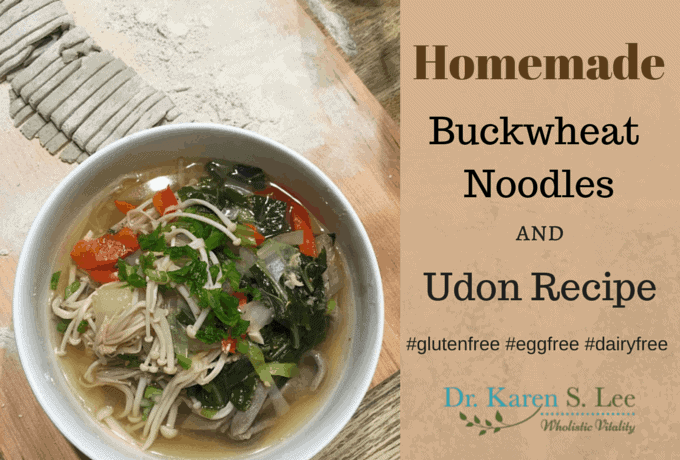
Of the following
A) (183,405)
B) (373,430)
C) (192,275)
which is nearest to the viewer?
(192,275)

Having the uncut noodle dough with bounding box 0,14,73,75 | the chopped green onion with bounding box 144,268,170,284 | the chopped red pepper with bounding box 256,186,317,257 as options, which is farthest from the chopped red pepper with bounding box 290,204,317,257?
the uncut noodle dough with bounding box 0,14,73,75

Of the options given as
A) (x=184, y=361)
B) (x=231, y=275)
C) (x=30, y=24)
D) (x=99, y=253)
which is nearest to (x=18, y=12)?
(x=30, y=24)

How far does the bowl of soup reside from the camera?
1348 millimetres

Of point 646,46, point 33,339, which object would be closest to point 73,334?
point 33,339

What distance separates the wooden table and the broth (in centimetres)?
15

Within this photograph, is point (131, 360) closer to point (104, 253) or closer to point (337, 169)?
point (104, 253)

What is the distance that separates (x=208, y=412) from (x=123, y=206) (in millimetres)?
571

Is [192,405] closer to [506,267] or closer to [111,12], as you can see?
[506,267]

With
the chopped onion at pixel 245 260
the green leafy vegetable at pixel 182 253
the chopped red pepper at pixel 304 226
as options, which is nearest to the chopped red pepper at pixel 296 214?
the chopped red pepper at pixel 304 226

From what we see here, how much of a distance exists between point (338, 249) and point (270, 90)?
19.7 inches

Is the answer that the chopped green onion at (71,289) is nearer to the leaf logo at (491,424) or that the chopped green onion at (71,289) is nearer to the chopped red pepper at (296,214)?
the chopped red pepper at (296,214)

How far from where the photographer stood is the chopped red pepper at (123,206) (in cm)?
151

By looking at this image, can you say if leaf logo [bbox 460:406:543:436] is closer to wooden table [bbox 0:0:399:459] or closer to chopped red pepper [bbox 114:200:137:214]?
wooden table [bbox 0:0:399:459]

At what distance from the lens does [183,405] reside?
149cm
